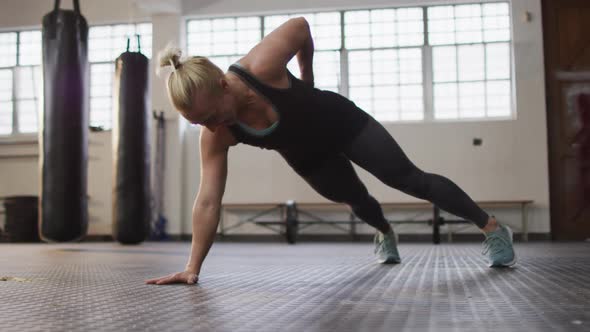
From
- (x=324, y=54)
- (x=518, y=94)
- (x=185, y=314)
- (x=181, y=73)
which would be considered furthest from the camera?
(x=324, y=54)

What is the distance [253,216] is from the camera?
8.58 metres

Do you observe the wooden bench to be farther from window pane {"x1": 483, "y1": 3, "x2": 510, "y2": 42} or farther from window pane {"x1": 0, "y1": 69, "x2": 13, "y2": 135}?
window pane {"x1": 0, "y1": 69, "x2": 13, "y2": 135}

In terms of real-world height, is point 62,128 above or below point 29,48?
below

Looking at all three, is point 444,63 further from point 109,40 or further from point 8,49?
point 8,49

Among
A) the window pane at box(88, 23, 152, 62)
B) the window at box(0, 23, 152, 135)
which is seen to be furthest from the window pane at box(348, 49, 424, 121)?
the window pane at box(88, 23, 152, 62)

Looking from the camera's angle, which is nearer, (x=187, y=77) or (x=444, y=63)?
(x=187, y=77)

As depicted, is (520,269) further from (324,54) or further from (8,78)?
(8,78)

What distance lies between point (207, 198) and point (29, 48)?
8794mm

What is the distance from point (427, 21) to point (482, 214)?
6658 mm

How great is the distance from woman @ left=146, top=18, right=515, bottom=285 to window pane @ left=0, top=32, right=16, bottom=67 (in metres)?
8.82

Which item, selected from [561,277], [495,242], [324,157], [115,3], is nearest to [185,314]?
[324,157]

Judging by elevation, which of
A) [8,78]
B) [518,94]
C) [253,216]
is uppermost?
[8,78]

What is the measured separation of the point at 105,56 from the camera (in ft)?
30.8

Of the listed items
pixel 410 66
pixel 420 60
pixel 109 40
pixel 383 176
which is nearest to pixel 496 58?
pixel 420 60
